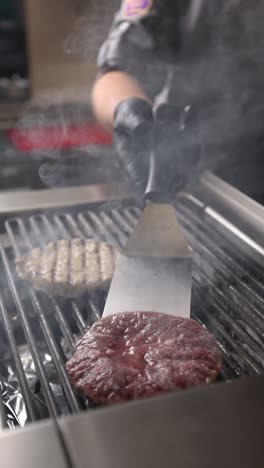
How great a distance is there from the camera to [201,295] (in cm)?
184

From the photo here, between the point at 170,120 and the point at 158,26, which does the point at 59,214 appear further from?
the point at 158,26

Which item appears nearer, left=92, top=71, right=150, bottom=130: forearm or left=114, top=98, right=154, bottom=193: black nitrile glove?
left=114, top=98, right=154, bottom=193: black nitrile glove

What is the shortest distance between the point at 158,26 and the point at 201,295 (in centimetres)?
157

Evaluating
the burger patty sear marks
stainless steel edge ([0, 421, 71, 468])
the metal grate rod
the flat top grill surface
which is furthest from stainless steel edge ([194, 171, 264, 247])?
stainless steel edge ([0, 421, 71, 468])

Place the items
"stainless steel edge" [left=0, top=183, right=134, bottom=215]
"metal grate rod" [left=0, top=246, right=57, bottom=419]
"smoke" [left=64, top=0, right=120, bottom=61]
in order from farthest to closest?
"smoke" [left=64, top=0, right=120, bottom=61], "stainless steel edge" [left=0, top=183, right=134, bottom=215], "metal grate rod" [left=0, top=246, right=57, bottom=419]

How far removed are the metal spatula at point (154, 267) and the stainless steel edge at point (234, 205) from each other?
315mm

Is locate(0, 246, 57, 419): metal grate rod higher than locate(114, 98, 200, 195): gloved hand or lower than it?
lower

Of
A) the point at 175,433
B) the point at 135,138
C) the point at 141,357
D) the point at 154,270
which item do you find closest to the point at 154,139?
the point at 135,138

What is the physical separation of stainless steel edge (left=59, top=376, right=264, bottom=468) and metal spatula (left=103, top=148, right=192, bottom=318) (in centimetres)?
60

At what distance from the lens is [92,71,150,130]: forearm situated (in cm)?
267

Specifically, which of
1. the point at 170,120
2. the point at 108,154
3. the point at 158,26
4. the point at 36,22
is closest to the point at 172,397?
the point at 170,120

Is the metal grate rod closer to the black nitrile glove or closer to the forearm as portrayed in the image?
the black nitrile glove

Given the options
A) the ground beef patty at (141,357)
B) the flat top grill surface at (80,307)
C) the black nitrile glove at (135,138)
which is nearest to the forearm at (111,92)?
the black nitrile glove at (135,138)

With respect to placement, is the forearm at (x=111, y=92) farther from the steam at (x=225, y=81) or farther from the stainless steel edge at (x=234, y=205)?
the stainless steel edge at (x=234, y=205)
